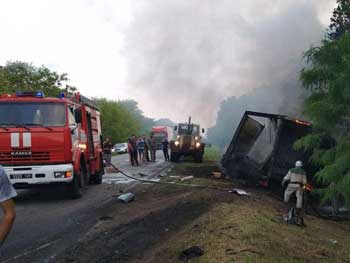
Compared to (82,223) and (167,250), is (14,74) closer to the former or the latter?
(82,223)

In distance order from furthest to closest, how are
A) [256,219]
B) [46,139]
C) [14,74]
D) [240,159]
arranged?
[14,74], [240,159], [46,139], [256,219]

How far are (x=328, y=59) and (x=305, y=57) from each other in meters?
0.52

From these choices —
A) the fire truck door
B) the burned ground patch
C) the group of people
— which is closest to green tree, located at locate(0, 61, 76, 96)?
the group of people

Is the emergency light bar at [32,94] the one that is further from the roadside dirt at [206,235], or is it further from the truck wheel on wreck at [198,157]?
the truck wheel on wreck at [198,157]

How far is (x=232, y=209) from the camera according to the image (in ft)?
33.4

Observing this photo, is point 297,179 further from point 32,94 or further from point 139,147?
point 139,147

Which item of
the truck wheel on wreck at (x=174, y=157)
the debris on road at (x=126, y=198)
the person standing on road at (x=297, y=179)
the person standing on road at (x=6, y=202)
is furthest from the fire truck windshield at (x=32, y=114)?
the truck wheel on wreck at (x=174, y=157)

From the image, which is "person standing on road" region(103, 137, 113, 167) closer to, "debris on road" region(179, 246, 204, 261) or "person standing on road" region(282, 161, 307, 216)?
"person standing on road" region(282, 161, 307, 216)

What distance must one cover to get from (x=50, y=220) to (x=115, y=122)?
250ft

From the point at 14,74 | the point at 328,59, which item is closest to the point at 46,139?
the point at 328,59

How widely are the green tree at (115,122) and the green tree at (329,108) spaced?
70.7 meters

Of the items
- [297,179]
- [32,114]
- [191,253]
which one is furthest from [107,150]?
[191,253]

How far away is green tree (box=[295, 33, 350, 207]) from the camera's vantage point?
316 inches

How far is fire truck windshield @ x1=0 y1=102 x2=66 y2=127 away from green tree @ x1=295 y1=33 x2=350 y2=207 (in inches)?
233
